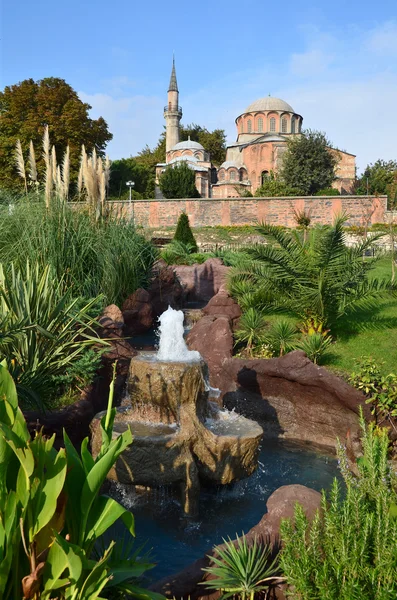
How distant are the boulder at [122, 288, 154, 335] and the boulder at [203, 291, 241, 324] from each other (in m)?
1.32

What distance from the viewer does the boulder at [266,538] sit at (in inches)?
130

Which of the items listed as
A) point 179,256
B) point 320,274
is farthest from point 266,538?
point 179,256

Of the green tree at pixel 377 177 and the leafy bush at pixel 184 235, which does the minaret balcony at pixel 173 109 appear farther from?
the leafy bush at pixel 184 235

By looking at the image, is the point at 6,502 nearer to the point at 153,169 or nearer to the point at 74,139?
the point at 74,139

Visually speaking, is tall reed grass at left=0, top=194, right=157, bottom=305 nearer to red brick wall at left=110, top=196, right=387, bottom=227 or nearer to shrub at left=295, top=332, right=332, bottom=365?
shrub at left=295, top=332, right=332, bottom=365

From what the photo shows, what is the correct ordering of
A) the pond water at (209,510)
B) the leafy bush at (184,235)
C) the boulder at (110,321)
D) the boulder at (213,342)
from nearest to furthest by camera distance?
the pond water at (209,510)
the boulder at (110,321)
the boulder at (213,342)
the leafy bush at (184,235)

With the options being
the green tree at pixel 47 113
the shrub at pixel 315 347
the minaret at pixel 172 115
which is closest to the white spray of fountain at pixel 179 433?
the shrub at pixel 315 347

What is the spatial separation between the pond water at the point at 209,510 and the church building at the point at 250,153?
4097cm

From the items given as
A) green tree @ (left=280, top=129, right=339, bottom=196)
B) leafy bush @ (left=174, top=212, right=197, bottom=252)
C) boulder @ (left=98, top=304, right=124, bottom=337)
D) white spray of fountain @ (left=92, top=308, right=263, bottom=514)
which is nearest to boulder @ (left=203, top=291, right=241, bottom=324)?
boulder @ (left=98, top=304, right=124, bottom=337)

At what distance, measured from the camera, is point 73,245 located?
791cm

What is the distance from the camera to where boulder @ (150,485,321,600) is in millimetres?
3291

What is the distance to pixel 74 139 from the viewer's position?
34.2m

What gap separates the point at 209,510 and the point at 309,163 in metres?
38.5

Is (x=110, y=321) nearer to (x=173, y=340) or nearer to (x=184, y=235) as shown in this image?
(x=173, y=340)
